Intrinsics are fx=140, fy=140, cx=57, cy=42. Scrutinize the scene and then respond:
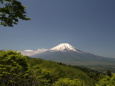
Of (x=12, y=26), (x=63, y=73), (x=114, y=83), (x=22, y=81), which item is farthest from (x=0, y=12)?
(x=63, y=73)

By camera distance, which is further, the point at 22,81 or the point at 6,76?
the point at 22,81

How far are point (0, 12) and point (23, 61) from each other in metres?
10.2

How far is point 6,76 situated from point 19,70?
6.13 ft

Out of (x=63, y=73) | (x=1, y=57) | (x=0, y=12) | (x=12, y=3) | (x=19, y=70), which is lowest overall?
(x=63, y=73)

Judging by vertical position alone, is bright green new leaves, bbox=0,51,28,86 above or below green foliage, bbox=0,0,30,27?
below

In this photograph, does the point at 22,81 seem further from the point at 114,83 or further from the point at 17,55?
the point at 114,83

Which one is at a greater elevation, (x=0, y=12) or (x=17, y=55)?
(x=0, y=12)

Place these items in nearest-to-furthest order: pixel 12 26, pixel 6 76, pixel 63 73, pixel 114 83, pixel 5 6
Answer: pixel 5 6 → pixel 12 26 → pixel 6 76 → pixel 114 83 → pixel 63 73

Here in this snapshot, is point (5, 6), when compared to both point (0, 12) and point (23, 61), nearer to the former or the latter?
point (0, 12)

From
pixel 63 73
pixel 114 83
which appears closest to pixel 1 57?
pixel 114 83

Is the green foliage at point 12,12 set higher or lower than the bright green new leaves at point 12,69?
higher

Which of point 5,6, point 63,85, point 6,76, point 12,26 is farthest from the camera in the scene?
point 63,85

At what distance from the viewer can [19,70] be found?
19.4 meters

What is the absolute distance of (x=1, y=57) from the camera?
19.0 m
